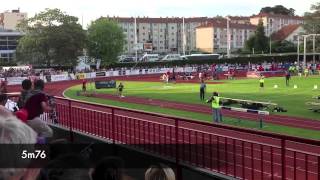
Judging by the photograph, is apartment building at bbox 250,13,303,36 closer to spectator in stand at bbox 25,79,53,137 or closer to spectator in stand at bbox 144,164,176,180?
spectator in stand at bbox 25,79,53,137

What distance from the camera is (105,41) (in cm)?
9625

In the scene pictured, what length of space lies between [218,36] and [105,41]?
8499 cm

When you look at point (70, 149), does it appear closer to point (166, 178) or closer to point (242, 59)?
point (166, 178)

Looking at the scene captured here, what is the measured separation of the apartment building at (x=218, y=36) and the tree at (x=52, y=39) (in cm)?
9377

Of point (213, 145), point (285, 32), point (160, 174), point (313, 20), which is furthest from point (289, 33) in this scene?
point (160, 174)

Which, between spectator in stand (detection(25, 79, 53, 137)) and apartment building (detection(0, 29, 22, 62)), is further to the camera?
apartment building (detection(0, 29, 22, 62))

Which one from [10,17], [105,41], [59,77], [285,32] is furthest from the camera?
[285,32]

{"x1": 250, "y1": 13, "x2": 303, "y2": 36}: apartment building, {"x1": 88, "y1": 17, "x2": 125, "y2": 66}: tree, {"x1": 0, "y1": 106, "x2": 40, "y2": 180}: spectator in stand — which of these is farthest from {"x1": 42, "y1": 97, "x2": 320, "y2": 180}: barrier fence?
{"x1": 250, "y1": 13, "x2": 303, "y2": 36}: apartment building

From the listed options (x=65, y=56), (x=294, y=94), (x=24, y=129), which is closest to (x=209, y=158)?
(x=24, y=129)

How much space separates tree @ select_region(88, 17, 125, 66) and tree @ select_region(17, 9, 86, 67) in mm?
8791

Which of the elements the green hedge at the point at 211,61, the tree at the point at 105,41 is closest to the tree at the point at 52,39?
the tree at the point at 105,41

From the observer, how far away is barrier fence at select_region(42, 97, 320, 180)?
25.2ft

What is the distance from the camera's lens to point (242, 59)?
102m

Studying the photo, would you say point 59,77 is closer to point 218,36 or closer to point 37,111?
point 37,111
